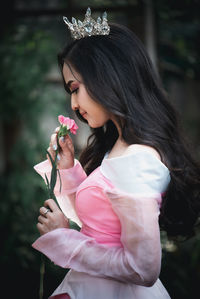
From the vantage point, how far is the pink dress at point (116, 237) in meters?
1.15

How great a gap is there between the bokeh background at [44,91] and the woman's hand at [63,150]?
2.57 ft

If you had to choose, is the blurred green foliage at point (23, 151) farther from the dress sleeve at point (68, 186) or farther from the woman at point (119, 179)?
Answer: the woman at point (119, 179)

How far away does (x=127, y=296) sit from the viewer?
1280 millimetres

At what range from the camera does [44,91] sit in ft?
11.6

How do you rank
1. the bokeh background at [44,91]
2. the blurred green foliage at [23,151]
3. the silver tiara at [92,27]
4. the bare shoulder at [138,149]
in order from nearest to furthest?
the bare shoulder at [138,149], the silver tiara at [92,27], the bokeh background at [44,91], the blurred green foliage at [23,151]

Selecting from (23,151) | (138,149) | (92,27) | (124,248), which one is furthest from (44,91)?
(124,248)

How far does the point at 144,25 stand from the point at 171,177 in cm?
164

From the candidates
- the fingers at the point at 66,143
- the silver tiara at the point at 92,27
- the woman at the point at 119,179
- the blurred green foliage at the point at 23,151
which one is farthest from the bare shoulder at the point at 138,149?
the blurred green foliage at the point at 23,151

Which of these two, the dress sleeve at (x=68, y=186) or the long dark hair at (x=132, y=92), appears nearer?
the long dark hair at (x=132, y=92)

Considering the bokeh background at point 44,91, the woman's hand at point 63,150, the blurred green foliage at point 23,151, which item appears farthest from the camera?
the blurred green foliage at point 23,151

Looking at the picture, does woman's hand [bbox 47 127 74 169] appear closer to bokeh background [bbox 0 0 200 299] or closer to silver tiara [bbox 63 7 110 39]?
silver tiara [bbox 63 7 110 39]

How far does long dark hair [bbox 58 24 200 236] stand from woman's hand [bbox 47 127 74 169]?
273 mm

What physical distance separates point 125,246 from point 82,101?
0.55 m

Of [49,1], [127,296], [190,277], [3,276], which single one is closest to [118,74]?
[127,296]
